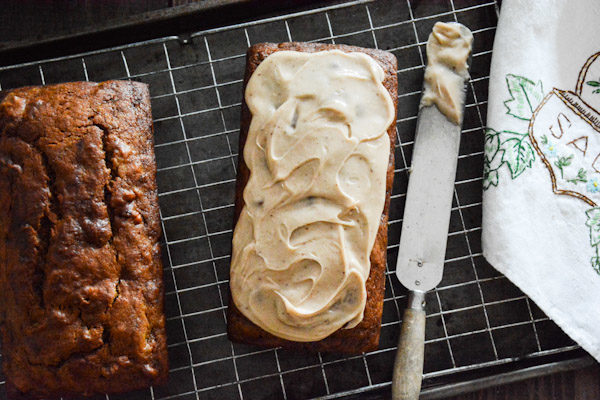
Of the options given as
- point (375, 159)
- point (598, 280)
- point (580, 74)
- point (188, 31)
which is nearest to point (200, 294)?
point (375, 159)

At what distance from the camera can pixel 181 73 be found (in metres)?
2.28

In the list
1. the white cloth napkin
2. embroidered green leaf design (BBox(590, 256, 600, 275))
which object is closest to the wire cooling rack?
the white cloth napkin

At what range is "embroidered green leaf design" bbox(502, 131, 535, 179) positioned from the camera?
2.15 m

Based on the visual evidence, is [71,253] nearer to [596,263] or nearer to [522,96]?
[522,96]

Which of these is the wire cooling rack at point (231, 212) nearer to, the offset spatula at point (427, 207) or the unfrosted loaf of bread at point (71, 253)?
the offset spatula at point (427, 207)

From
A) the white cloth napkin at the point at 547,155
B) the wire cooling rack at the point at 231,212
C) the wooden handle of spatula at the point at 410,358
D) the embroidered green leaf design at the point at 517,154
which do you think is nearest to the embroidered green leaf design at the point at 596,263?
the white cloth napkin at the point at 547,155

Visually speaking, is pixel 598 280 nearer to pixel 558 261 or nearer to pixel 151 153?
pixel 558 261

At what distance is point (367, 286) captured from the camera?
1989 mm

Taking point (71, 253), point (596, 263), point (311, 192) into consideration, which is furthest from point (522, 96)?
point (71, 253)

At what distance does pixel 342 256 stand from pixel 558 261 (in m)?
0.88

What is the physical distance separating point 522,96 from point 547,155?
0.24 meters

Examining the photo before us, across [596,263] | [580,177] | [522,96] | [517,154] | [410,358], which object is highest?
[522,96]

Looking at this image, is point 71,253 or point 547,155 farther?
point 547,155

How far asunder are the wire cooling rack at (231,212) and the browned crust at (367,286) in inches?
7.5
